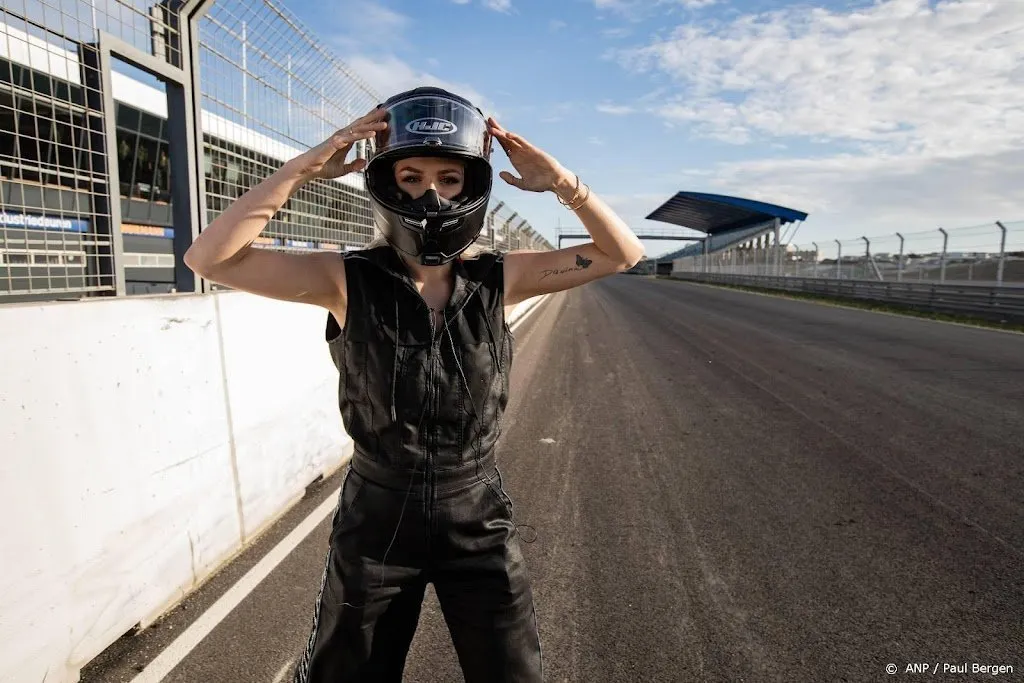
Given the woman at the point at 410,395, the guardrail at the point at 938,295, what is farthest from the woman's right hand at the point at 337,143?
the guardrail at the point at 938,295

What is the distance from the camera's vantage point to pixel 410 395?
1723 millimetres

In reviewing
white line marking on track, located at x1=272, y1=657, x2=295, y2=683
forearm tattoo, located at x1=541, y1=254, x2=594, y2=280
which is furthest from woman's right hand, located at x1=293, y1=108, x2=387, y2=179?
white line marking on track, located at x1=272, y1=657, x2=295, y2=683

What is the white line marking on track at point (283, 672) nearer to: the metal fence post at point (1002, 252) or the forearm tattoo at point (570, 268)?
the forearm tattoo at point (570, 268)

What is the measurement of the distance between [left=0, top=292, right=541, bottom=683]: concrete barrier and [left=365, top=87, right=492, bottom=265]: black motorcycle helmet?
4.69 feet

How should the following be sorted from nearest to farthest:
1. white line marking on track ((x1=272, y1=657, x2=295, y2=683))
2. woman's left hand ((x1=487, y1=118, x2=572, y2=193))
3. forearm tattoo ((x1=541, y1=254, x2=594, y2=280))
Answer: woman's left hand ((x1=487, y1=118, x2=572, y2=193)), forearm tattoo ((x1=541, y1=254, x2=594, y2=280)), white line marking on track ((x1=272, y1=657, x2=295, y2=683))

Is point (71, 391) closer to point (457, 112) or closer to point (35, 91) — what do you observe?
point (35, 91)

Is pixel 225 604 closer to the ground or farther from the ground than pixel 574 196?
closer to the ground

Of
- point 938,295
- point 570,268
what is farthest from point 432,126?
point 938,295

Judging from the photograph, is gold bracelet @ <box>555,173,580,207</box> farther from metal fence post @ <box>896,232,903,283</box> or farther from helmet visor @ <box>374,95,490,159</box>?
metal fence post @ <box>896,232,903,283</box>

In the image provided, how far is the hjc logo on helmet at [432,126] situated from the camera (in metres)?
1.68

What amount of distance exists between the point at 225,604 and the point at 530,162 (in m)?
2.48

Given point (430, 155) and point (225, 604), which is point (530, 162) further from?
point (225, 604)

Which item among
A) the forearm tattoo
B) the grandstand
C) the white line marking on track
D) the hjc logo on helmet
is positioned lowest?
the white line marking on track

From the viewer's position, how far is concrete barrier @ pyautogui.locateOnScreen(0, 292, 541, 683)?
2111 mm
